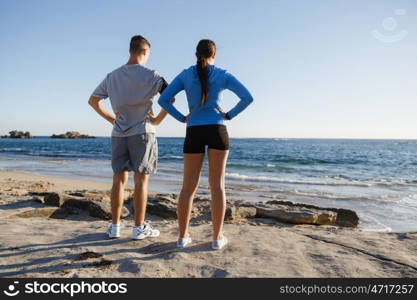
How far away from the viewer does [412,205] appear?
341 inches

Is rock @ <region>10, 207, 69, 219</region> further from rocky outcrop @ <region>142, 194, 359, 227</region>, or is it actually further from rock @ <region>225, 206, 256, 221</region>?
rock @ <region>225, 206, 256, 221</region>

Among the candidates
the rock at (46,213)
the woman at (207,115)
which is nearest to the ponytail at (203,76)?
the woman at (207,115)

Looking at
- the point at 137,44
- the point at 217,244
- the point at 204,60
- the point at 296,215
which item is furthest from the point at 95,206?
the point at 296,215

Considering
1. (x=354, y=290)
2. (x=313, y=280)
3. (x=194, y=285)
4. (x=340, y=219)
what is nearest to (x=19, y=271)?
(x=194, y=285)

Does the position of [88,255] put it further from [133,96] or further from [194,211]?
[194,211]

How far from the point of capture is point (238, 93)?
10.1 ft

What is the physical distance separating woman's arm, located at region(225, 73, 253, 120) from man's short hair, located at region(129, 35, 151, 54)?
0.99 metres

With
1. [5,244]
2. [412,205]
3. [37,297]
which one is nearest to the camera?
[37,297]

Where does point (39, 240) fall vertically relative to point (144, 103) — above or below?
below

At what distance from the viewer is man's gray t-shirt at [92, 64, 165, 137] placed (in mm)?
3307

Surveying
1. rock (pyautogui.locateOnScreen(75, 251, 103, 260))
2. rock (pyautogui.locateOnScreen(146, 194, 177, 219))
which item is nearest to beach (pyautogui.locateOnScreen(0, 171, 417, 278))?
rock (pyautogui.locateOnScreen(75, 251, 103, 260))

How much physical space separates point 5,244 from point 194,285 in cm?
197

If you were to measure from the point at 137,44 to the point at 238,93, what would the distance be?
1.18 m

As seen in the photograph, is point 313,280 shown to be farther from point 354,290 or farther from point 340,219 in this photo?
point 340,219
